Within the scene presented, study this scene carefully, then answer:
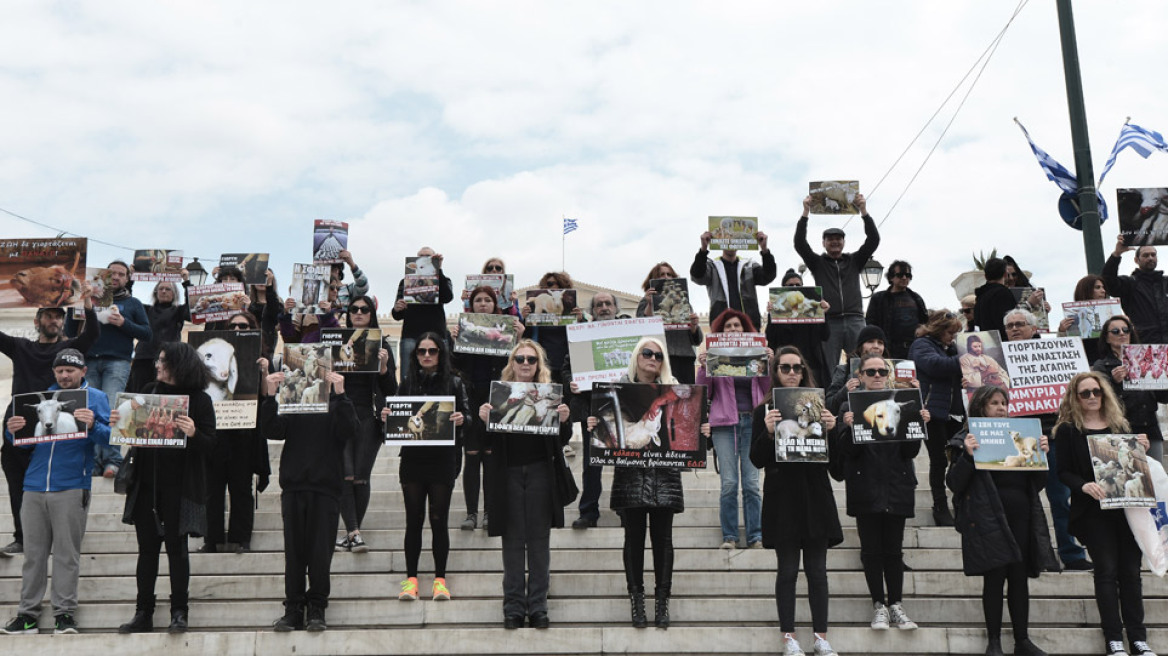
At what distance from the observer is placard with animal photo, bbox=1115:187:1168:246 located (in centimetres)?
941

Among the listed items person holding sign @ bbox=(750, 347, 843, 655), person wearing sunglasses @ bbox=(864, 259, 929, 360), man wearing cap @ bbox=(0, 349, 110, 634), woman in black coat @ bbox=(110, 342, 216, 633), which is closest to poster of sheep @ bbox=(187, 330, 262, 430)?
woman in black coat @ bbox=(110, 342, 216, 633)

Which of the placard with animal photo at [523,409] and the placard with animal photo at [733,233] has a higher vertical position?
the placard with animal photo at [733,233]

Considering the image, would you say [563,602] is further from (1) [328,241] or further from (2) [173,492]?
(1) [328,241]

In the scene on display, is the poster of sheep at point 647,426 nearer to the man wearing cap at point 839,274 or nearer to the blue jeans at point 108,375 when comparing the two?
the man wearing cap at point 839,274

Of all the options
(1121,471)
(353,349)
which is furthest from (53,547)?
(1121,471)

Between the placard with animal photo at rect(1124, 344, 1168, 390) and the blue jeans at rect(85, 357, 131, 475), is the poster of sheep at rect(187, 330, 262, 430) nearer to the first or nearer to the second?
the blue jeans at rect(85, 357, 131, 475)

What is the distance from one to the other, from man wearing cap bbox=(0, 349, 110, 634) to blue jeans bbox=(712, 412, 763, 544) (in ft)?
15.0

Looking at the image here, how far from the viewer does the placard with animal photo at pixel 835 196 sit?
9539 millimetres

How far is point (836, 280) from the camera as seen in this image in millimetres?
9438

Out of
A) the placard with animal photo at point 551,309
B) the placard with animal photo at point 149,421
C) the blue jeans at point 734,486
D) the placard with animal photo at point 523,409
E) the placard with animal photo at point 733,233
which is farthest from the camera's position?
the placard with animal photo at point 733,233

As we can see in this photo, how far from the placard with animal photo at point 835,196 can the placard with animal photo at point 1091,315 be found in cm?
219

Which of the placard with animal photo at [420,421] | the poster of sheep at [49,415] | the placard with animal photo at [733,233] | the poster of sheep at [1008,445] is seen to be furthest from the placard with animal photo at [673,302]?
the poster of sheep at [49,415]

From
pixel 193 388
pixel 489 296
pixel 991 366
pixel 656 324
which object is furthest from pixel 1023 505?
pixel 193 388

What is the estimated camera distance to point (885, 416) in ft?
20.9
